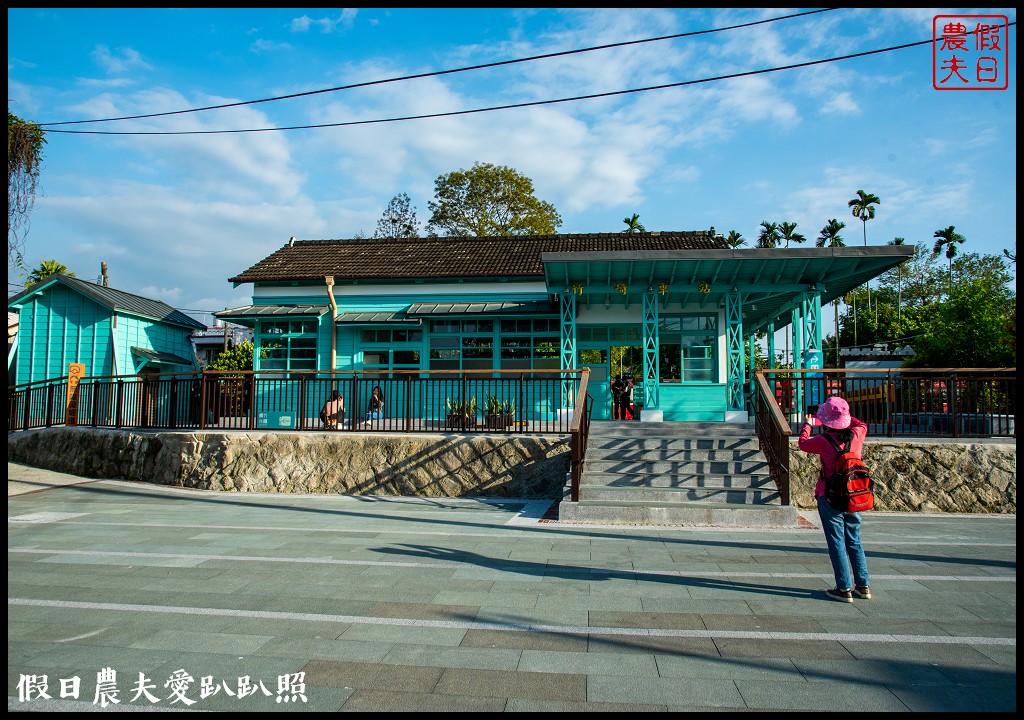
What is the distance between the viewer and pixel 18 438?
570 inches

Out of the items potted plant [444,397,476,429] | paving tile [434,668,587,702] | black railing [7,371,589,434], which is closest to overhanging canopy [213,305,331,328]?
black railing [7,371,589,434]

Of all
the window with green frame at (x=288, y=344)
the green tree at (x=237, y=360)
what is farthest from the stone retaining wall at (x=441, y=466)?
the green tree at (x=237, y=360)

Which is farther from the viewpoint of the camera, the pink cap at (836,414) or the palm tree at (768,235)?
the palm tree at (768,235)

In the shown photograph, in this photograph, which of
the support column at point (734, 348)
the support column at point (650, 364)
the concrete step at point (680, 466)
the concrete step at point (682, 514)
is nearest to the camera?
the concrete step at point (682, 514)

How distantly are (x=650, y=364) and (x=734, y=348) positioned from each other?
6.77 ft

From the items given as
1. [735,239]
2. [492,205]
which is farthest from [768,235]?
[492,205]

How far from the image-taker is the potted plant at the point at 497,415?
11863mm

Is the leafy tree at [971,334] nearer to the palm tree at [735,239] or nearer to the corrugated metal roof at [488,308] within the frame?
the corrugated metal roof at [488,308]

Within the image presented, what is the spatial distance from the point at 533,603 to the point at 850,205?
61.8 meters

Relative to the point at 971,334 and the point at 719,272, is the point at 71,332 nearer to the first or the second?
the point at 719,272

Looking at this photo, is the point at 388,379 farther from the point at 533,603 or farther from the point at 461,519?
the point at 533,603

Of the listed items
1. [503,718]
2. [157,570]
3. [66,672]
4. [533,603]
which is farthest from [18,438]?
[503,718]

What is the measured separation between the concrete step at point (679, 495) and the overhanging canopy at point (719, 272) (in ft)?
19.6

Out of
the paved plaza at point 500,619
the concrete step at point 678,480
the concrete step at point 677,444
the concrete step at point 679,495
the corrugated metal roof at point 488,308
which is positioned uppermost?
the corrugated metal roof at point 488,308
